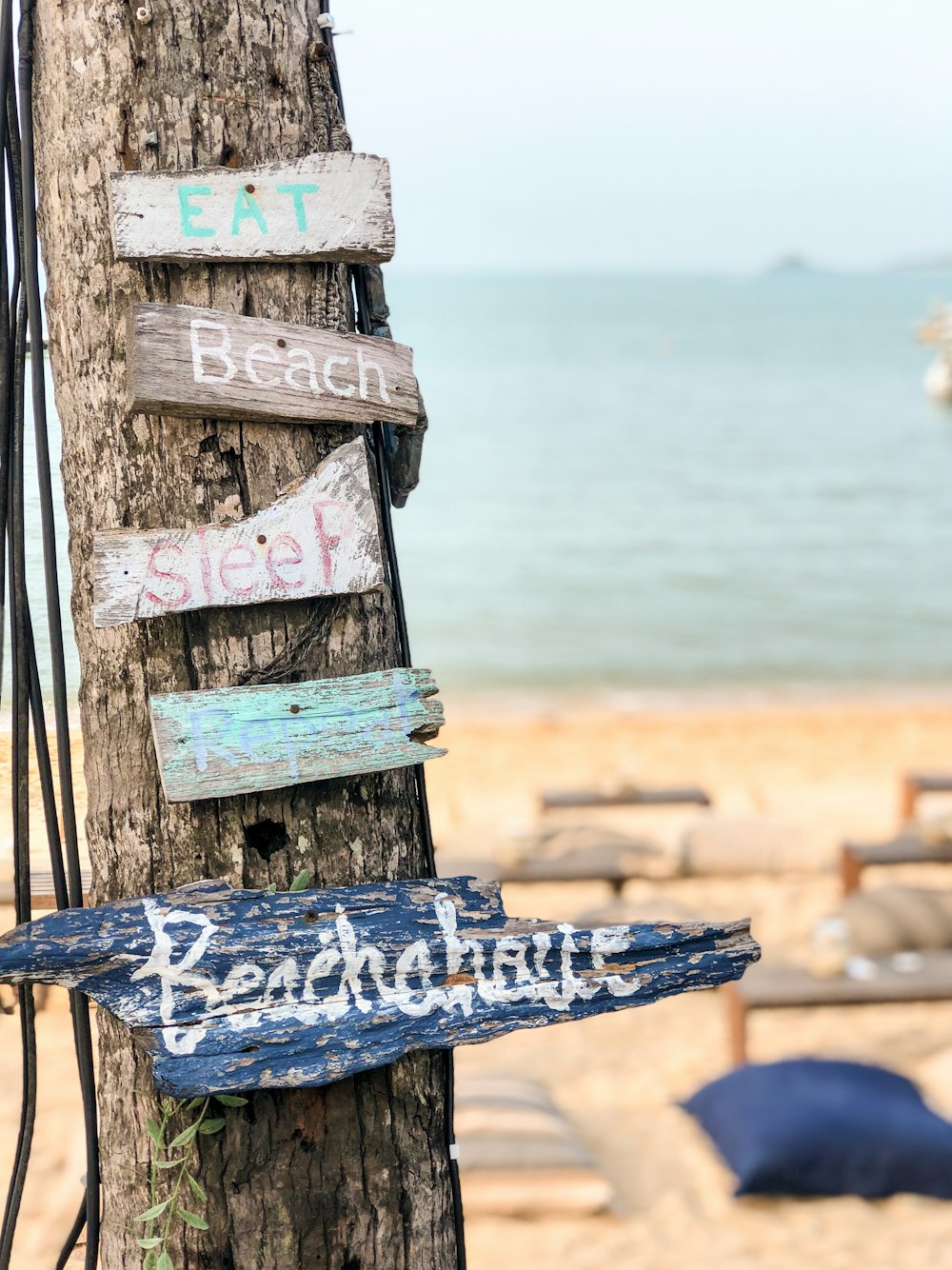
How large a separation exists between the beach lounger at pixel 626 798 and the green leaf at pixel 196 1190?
6.94 meters

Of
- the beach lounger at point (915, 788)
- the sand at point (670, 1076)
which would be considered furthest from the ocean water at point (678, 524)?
the beach lounger at point (915, 788)

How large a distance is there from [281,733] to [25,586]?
508 millimetres

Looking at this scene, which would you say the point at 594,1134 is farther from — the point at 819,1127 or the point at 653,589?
the point at 653,589

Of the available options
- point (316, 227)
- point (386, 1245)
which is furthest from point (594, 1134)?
point (316, 227)

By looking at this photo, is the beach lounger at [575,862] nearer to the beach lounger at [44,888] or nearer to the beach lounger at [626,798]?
the beach lounger at [626,798]

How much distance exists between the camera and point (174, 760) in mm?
1562

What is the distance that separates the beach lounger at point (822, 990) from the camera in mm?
5176

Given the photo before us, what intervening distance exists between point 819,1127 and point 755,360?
6898 centimetres

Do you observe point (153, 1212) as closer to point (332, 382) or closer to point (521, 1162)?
point (332, 382)

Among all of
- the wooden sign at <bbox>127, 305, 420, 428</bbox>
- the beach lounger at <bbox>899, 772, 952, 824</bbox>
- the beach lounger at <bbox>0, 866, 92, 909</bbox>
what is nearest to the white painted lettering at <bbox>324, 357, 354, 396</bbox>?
the wooden sign at <bbox>127, 305, 420, 428</bbox>

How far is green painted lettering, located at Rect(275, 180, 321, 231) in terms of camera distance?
62.9 inches

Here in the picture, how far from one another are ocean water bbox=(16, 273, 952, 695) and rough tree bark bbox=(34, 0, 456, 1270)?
58 centimetres

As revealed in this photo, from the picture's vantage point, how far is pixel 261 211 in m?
1.59

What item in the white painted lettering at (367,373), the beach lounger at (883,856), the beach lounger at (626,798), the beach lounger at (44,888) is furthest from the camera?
the beach lounger at (626,798)
